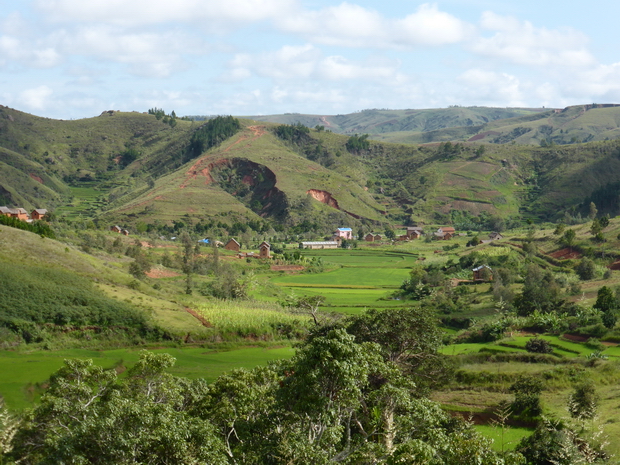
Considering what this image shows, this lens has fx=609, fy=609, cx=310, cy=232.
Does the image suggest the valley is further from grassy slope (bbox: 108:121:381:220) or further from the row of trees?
grassy slope (bbox: 108:121:381:220)

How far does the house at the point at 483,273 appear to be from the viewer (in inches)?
2960

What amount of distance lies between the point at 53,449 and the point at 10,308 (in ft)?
105

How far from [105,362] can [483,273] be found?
50.5 meters

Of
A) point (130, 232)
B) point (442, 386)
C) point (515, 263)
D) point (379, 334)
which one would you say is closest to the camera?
point (379, 334)

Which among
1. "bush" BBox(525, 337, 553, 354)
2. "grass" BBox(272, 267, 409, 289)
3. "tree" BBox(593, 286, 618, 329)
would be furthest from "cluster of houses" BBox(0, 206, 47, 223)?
"tree" BBox(593, 286, 618, 329)

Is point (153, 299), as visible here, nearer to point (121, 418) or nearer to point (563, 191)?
point (121, 418)

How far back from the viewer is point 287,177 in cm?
15062

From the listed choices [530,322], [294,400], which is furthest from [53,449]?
[530,322]

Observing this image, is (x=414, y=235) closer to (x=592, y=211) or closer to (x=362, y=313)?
(x=592, y=211)

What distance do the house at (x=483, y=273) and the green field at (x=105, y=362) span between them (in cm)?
3523

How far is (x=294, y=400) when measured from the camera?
17.9 meters

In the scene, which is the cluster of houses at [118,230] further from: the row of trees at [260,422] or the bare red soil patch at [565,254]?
the row of trees at [260,422]

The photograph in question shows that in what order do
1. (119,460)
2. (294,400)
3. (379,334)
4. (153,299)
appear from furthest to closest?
(153,299) < (379,334) < (294,400) < (119,460)

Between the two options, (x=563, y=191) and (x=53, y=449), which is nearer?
(x=53, y=449)
